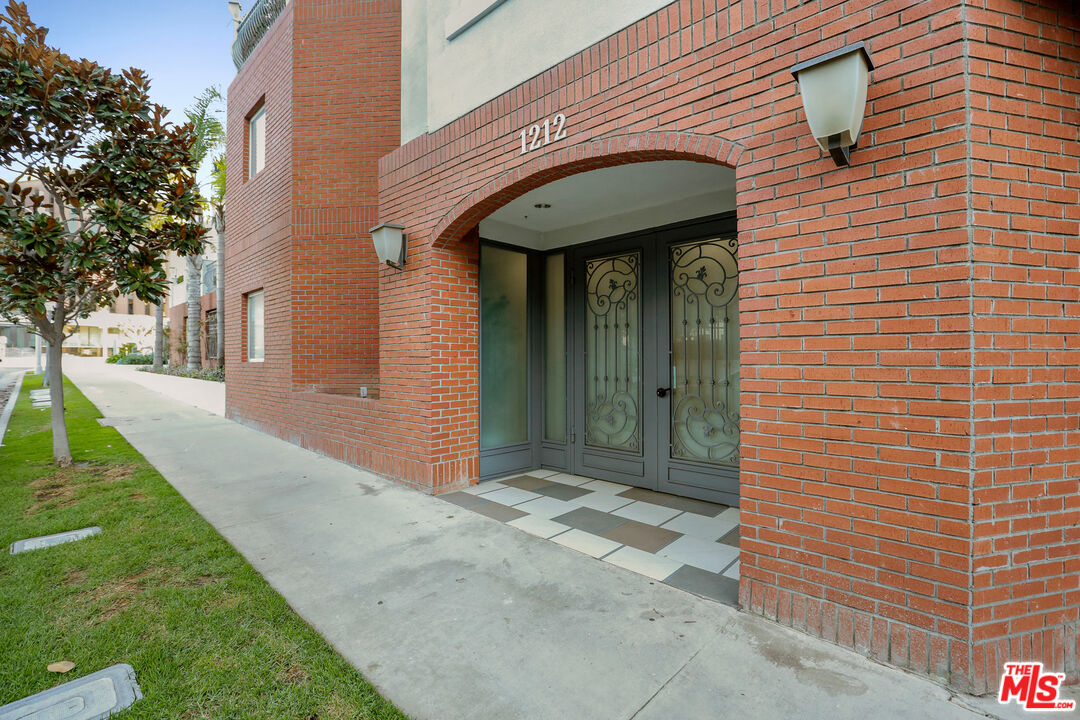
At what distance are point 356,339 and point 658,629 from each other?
646cm

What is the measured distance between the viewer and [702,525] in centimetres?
402

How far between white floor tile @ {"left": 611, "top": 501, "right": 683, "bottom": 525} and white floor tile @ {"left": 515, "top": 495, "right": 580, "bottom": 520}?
46cm

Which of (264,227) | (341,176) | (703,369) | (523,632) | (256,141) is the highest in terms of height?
(256,141)

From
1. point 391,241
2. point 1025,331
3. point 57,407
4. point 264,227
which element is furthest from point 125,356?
point 1025,331

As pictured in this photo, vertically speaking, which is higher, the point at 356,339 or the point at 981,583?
the point at 356,339

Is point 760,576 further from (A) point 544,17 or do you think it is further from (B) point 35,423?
(B) point 35,423

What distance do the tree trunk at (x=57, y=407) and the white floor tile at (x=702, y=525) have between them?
6.97 meters

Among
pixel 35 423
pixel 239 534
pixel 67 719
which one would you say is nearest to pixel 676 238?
pixel 239 534

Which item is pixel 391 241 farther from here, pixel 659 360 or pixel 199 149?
pixel 199 149

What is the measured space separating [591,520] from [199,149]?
19.6m

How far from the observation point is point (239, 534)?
3.87 metres

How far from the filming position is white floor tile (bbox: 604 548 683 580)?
126 inches

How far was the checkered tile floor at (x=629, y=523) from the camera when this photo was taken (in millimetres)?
3217

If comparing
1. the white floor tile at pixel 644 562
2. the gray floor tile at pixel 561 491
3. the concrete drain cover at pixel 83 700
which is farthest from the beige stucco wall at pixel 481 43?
the concrete drain cover at pixel 83 700
